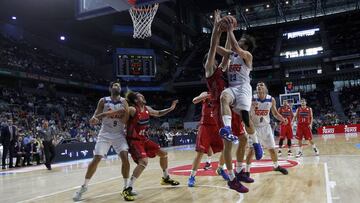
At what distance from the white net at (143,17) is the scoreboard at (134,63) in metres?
14.1

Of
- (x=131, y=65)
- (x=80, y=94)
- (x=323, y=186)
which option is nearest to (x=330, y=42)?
(x=131, y=65)

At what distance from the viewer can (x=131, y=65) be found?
Result: 30.2 metres

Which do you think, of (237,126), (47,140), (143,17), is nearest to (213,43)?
(237,126)

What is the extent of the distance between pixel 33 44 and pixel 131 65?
370 inches

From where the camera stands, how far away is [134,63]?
30.5 metres

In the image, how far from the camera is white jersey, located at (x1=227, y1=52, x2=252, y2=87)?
5230 mm

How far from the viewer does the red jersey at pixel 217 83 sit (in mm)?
5647

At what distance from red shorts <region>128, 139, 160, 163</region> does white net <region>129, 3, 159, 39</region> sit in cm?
749

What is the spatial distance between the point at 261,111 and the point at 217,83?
2.80 m

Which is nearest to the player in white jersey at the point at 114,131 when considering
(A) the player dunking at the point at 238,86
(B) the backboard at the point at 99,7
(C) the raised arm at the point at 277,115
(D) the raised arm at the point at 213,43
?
(D) the raised arm at the point at 213,43

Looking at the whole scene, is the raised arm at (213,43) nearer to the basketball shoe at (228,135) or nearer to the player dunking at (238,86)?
the player dunking at (238,86)

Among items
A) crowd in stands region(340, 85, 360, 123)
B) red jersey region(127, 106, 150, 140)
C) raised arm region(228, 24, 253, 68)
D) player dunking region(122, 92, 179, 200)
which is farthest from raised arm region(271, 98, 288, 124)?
crowd in stands region(340, 85, 360, 123)

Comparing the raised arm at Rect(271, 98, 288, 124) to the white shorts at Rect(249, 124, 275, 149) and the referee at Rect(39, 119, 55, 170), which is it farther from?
the referee at Rect(39, 119, 55, 170)

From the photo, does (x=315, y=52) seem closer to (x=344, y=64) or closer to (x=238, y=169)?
(x=344, y=64)
